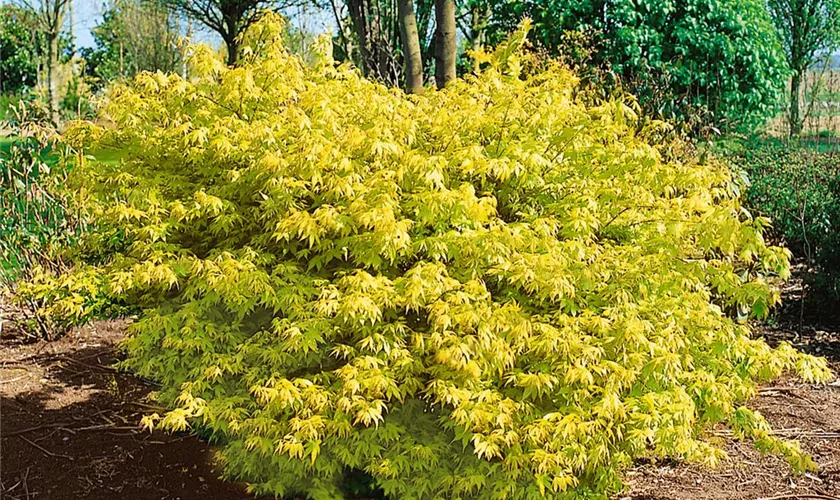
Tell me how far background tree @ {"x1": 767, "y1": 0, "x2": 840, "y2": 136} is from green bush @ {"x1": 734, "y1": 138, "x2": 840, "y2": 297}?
221 inches

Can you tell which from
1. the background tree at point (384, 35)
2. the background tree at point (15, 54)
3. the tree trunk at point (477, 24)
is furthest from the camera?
the background tree at point (15, 54)

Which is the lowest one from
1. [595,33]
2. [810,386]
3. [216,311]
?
[810,386]

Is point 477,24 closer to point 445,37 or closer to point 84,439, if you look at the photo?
point 445,37

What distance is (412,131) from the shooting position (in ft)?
9.87

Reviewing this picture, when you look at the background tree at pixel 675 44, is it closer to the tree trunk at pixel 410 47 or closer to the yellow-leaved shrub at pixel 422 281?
the tree trunk at pixel 410 47

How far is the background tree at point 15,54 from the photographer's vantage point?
24.5m

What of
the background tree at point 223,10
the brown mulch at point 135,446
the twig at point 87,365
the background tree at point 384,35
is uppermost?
the background tree at point 223,10

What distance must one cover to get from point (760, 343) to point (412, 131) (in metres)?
1.51

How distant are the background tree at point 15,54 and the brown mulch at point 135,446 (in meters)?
22.4

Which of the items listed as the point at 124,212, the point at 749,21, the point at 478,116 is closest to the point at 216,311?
the point at 124,212

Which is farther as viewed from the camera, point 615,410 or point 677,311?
point 677,311

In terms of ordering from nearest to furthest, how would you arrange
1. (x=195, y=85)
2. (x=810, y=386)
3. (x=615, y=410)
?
(x=615, y=410), (x=195, y=85), (x=810, y=386)

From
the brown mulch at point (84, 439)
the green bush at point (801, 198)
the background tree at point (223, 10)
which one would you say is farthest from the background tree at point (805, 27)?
the brown mulch at point (84, 439)

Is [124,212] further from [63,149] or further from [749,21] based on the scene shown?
[749,21]
